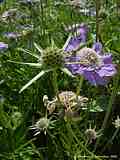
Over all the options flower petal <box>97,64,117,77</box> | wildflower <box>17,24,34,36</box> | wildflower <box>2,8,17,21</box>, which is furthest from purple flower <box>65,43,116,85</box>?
wildflower <box>2,8,17,21</box>

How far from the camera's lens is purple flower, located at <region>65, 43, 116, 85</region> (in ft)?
3.53

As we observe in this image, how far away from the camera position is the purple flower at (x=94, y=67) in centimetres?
108

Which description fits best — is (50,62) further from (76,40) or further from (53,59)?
(76,40)

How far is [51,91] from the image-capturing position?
1383 mm

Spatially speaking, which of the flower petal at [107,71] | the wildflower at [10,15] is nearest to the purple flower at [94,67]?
the flower petal at [107,71]

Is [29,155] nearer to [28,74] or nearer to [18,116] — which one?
[18,116]

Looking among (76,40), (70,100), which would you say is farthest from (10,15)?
(70,100)

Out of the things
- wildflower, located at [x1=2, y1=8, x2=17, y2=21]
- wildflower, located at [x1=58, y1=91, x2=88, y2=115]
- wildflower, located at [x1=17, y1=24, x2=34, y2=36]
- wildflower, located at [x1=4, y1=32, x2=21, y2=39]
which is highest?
wildflower, located at [x1=2, y1=8, x2=17, y2=21]

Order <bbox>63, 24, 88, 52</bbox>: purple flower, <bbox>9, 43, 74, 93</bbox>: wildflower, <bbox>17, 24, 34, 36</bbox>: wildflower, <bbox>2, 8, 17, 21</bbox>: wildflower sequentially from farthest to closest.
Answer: <bbox>2, 8, 17, 21</bbox>: wildflower < <bbox>17, 24, 34, 36</bbox>: wildflower < <bbox>63, 24, 88, 52</bbox>: purple flower < <bbox>9, 43, 74, 93</bbox>: wildflower

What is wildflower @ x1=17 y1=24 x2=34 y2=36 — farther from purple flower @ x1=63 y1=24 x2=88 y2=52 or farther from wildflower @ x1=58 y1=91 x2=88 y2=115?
wildflower @ x1=58 y1=91 x2=88 y2=115

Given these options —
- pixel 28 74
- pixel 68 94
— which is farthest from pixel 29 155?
pixel 28 74

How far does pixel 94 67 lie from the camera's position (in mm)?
1113

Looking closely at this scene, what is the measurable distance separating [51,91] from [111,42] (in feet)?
0.76

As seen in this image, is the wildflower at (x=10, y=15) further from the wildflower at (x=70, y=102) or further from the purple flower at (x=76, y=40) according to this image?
the wildflower at (x=70, y=102)
